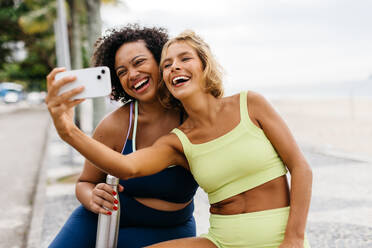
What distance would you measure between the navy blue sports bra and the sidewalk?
1989mm

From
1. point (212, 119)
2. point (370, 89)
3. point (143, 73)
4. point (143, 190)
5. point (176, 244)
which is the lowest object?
point (370, 89)

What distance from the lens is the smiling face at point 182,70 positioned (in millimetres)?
2119

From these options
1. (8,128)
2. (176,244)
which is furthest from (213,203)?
(8,128)

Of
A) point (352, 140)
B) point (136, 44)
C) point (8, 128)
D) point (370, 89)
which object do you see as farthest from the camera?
point (370, 89)

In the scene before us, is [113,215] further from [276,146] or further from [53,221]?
[53,221]

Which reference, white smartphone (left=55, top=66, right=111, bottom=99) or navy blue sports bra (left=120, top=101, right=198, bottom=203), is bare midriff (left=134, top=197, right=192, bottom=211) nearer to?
navy blue sports bra (left=120, top=101, right=198, bottom=203)

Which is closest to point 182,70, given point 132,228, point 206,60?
point 206,60

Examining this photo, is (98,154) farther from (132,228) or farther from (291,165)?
(291,165)

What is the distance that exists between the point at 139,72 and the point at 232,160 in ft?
2.56

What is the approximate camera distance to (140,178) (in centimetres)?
228

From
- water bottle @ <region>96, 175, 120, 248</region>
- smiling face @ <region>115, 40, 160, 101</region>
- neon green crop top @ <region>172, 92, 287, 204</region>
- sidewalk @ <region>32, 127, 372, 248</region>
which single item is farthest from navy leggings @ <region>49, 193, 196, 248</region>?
sidewalk @ <region>32, 127, 372, 248</region>

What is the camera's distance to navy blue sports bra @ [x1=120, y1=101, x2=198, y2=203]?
2264 millimetres

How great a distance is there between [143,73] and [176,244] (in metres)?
0.97

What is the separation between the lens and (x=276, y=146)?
2035 mm
